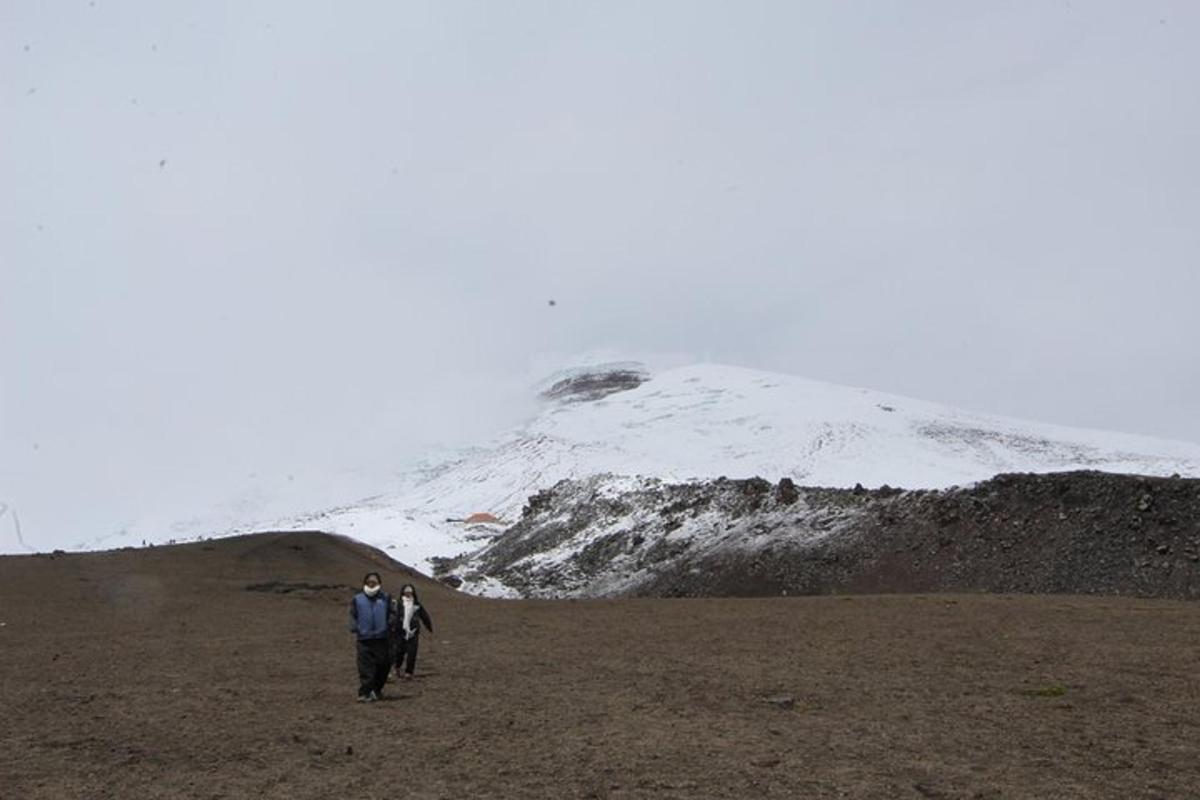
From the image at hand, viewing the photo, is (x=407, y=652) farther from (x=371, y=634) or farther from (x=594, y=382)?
(x=594, y=382)

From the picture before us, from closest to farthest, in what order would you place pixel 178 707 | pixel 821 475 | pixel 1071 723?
1. pixel 1071 723
2. pixel 178 707
3. pixel 821 475

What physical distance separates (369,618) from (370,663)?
64cm

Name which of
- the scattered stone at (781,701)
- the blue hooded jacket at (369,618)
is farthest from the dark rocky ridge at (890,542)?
the blue hooded jacket at (369,618)

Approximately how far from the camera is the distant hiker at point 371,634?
13.4m

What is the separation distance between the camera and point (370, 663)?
1352 cm

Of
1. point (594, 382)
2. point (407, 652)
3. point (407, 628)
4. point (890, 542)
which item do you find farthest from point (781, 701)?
point (594, 382)

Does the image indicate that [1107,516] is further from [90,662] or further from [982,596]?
[90,662]

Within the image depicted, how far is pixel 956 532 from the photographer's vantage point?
3102 cm

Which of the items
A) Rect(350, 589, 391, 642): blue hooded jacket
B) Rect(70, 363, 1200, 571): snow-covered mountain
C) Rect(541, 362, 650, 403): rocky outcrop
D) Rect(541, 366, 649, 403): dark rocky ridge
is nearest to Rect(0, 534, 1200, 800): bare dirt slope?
Rect(350, 589, 391, 642): blue hooded jacket

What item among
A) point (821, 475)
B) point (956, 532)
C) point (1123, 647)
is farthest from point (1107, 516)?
point (821, 475)

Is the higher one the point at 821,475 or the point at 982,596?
the point at 821,475

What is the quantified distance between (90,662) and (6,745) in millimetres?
7569

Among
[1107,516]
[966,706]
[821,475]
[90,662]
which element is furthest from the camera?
[821,475]

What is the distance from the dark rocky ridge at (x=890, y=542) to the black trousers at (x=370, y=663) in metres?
19.5
